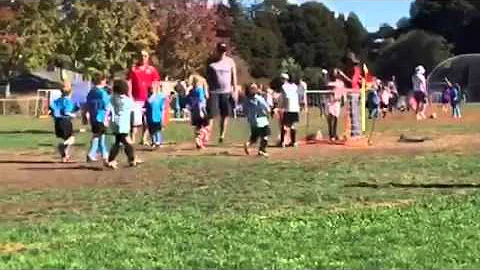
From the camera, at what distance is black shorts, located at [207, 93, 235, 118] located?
1920 cm

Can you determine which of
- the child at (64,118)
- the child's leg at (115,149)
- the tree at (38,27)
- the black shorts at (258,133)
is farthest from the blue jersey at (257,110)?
the tree at (38,27)

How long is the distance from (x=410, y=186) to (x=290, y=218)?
286 cm

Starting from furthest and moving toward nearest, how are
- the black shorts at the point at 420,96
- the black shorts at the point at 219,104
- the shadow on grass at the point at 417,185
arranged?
the black shorts at the point at 420,96, the black shorts at the point at 219,104, the shadow on grass at the point at 417,185

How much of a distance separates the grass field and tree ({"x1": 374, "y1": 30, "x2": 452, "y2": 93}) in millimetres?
74638

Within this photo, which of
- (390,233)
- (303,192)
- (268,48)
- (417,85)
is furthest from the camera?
(268,48)

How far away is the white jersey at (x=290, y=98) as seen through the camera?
2008cm

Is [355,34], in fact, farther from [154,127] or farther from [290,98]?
[154,127]

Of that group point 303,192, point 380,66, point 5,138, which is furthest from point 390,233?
point 380,66

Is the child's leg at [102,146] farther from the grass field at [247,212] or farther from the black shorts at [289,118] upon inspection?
the black shorts at [289,118]

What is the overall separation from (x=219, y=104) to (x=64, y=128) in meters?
3.25

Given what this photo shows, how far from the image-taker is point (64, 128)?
17.3m

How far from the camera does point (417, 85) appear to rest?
34.8 m

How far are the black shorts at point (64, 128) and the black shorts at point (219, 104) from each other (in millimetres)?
2973

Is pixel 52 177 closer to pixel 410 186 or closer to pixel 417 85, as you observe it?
pixel 410 186
